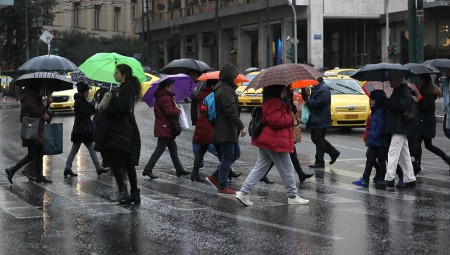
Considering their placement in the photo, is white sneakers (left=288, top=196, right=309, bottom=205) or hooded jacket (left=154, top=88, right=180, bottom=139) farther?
hooded jacket (left=154, top=88, right=180, bottom=139)

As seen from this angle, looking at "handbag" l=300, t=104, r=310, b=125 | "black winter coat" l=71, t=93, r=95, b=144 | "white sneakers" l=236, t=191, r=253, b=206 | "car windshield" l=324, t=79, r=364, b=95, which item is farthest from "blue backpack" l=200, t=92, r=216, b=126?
"car windshield" l=324, t=79, r=364, b=95

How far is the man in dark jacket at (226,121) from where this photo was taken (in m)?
11.2

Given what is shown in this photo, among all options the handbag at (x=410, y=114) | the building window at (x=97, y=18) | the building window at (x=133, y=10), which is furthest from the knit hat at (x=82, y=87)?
the building window at (x=133, y=10)

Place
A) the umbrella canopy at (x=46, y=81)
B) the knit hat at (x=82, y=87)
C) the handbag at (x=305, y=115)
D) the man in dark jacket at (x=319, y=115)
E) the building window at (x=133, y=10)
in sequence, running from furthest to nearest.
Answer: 1. the building window at (x=133, y=10)
2. the handbag at (x=305, y=115)
3. the man in dark jacket at (x=319, y=115)
4. the knit hat at (x=82, y=87)
5. the umbrella canopy at (x=46, y=81)

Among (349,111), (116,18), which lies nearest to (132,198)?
(349,111)

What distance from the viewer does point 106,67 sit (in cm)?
1213

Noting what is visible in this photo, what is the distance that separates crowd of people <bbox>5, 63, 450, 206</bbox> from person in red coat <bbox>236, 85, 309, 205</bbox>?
0.04ft

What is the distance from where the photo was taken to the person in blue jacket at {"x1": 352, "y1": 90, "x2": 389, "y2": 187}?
12.5 metres

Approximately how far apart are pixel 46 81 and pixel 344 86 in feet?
41.5

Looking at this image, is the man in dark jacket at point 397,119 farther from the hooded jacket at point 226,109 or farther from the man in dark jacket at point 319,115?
the man in dark jacket at point 319,115

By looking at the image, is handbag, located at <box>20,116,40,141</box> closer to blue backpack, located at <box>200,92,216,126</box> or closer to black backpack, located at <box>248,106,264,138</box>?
blue backpack, located at <box>200,92,216,126</box>

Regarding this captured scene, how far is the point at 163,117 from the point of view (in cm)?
1377

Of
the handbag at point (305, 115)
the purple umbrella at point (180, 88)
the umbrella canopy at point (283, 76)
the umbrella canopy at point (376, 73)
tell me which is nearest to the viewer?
the umbrella canopy at point (283, 76)

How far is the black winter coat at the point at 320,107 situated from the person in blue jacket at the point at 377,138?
2.43 metres
